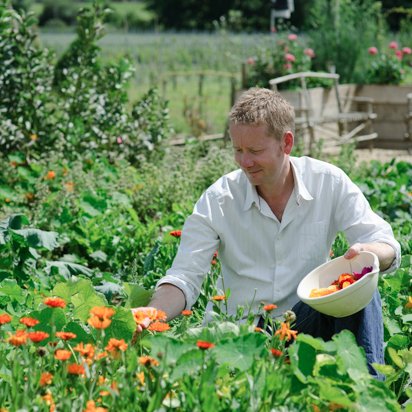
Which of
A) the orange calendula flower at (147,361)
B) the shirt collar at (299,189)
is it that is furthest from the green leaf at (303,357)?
the shirt collar at (299,189)

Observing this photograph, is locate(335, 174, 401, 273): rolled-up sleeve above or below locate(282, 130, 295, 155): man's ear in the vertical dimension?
below

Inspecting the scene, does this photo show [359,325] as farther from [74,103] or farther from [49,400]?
[74,103]

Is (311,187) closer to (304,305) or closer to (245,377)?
(304,305)

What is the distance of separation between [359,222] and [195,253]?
559 mm

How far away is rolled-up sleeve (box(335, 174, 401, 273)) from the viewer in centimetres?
288

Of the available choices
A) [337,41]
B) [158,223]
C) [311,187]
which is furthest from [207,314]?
[337,41]

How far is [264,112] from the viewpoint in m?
2.81

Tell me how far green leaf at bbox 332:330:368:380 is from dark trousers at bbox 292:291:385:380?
1.41ft

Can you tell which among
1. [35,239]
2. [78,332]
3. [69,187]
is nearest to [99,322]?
[78,332]

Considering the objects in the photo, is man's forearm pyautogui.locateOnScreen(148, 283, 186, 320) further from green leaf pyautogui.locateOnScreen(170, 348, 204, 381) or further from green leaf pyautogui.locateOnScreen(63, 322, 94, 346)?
green leaf pyautogui.locateOnScreen(170, 348, 204, 381)

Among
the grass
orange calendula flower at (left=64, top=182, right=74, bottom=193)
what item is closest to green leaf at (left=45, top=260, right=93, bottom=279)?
orange calendula flower at (left=64, top=182, right=74, bottom=193)

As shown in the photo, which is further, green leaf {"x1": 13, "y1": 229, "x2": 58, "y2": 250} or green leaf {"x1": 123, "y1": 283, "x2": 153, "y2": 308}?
green leaf {"x1": 13, "y1": 229, "x2": 58, "y2": 250}

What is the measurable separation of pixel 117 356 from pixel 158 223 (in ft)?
8.67

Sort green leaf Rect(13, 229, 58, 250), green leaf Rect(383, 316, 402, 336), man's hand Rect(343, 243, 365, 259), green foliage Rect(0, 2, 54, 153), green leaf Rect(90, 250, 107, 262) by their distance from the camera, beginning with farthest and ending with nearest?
1. green foliage Rect(0, 2, 54, 153)
2. green leaf Rect(90, 250, 107, 262)
3. green leaf Rect(13, 229, 58, 250)
4. green leaf Rect(383, 316, 402, 336)
5. man's hand Rect(343, 243, 365, 259)
